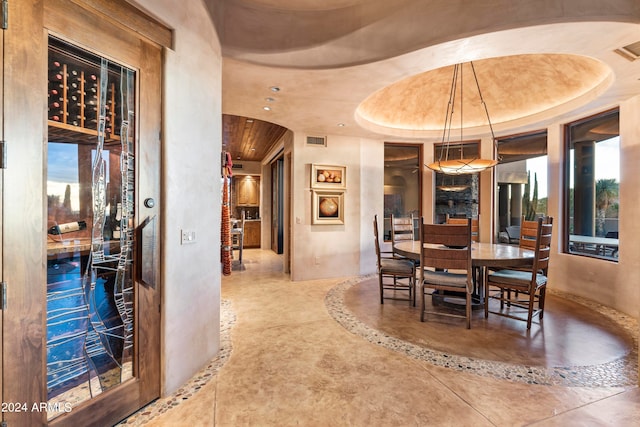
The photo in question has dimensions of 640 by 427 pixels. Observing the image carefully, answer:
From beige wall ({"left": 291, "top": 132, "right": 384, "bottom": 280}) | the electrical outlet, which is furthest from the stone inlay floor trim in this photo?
beige wall ({"left": 291, "top": 132, "right": 384, "bottom": 280})

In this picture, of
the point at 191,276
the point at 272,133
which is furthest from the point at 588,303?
the point at 272,133

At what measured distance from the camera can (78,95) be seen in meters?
1.51

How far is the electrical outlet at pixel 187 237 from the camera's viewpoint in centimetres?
199

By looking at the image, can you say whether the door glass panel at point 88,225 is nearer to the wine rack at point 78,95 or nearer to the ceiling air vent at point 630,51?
the wine rack at point 78,95

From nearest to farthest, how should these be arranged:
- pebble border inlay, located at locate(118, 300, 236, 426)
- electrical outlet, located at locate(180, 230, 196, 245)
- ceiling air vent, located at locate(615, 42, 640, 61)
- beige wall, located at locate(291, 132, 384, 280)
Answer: pebble border inlay, located at locate(118, 300, 236, 426), electrical outlet, located at locate(180, 230, 196, 245), ceiling air vent, located at locate(615, 42, 640, 61), beige wall, located at locate(291, 132, 384, 280)

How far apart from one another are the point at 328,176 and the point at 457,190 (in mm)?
2775

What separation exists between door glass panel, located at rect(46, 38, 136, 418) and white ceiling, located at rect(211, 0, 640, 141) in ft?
4.50

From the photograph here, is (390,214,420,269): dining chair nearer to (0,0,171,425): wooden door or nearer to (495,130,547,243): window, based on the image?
(495,130,547,243): window

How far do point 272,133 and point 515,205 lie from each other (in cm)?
500

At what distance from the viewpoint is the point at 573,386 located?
6.56 ft

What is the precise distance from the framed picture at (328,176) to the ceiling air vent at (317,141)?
41cm

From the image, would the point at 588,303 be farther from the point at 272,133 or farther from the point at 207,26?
the point at 272,133

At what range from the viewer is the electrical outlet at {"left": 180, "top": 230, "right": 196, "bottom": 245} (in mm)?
1992

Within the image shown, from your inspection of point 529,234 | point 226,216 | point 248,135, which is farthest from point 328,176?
point 529,234
